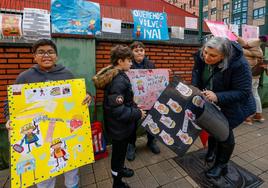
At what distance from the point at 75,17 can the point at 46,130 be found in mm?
1989

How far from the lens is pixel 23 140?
5.13ft

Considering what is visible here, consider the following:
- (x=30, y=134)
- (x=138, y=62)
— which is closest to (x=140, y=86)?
(x=138, y=62)

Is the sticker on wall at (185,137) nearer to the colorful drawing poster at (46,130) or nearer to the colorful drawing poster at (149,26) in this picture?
the colorful drawing poster at (46,130)

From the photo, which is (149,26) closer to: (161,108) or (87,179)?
(161,108)

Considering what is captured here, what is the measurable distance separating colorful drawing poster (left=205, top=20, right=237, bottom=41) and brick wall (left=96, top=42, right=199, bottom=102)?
544 mm

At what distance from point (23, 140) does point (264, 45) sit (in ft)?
19.9

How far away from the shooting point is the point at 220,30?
3.95 meters

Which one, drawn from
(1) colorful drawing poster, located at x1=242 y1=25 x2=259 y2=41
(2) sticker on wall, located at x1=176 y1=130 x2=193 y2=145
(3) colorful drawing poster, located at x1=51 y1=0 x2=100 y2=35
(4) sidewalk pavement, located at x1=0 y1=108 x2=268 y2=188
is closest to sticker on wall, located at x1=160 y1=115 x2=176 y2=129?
(2) sticker on wall, located at x1=176 y1=130 x2=193 y2=145

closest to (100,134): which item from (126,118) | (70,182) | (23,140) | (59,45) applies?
(70,182)

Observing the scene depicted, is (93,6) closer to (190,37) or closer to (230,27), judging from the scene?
(190,37)

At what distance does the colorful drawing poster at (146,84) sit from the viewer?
9.02 feet

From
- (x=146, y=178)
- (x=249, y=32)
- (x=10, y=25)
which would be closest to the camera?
(x=146, y=178)

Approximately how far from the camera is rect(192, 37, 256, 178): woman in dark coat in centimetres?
185

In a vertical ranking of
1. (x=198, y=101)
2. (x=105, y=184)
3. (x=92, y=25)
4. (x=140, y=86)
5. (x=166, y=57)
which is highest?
(x=92, y=25)
